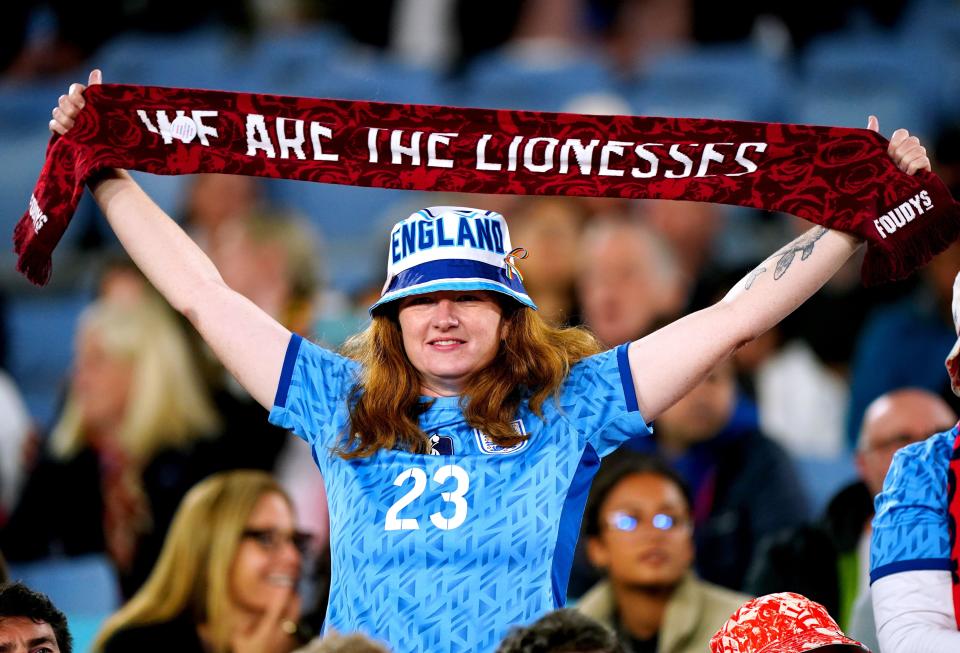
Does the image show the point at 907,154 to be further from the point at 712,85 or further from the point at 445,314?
the point at 712,85

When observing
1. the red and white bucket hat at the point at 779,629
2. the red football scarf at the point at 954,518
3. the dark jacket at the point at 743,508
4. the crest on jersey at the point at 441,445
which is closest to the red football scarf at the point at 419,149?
the crest on jersey at the point at 441,445

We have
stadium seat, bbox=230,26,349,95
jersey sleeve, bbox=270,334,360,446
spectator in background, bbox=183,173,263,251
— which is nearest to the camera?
jersey sleeve, bbox=270,334,360,446

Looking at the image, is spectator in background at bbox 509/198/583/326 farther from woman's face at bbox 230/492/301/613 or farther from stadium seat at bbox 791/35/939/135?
woman's face at bbox 230/492/301/613

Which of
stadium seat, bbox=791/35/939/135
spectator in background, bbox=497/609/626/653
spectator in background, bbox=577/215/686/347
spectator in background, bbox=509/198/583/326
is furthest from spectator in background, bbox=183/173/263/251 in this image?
spectator in background, bbox=497/609/626/653

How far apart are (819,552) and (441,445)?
6.23 ft

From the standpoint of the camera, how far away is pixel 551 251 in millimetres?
6859

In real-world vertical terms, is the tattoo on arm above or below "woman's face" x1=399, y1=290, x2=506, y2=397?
above

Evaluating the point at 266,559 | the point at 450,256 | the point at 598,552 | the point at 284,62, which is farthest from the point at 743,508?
the point at 284,62

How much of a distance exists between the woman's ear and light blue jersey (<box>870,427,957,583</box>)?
1880 millimetres

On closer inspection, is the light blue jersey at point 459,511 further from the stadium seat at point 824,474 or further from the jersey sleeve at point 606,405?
the stadium seat at point 824,474

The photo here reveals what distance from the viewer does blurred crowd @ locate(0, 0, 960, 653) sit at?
15.9 ft

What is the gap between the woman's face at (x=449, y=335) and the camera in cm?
336

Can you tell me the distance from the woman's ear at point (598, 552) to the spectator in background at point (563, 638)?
2.35m

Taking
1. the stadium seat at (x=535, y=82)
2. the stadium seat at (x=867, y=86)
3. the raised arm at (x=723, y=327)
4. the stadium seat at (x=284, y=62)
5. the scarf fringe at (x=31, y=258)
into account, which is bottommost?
the raised arm at (x=723, y=327)
